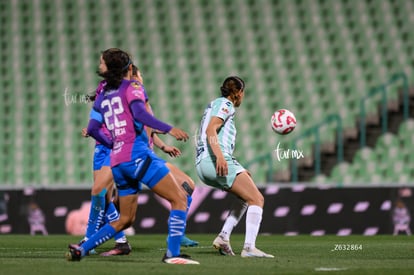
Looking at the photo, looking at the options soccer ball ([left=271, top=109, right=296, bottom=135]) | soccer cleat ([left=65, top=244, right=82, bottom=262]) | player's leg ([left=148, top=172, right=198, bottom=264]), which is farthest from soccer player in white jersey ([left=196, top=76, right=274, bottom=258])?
soccer cleat ([left=65, top=244, right=82, bottom=262])

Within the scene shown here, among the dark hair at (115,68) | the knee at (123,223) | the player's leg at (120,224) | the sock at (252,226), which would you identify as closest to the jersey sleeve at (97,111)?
the dark hair at (115,68)

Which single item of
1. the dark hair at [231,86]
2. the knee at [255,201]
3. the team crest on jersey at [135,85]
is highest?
the dark hair at [231,86]

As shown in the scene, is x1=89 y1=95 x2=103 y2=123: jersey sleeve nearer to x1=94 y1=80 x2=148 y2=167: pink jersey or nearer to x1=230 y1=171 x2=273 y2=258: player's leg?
x1=94 y1=80 x2=148 y2=167: pink jersey

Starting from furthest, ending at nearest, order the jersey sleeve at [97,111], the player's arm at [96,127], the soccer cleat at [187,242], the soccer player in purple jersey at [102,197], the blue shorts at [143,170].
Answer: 1. the soccer cleat at [187,242]
2. the soccer player in purple jersey at [102,197]
3. the player's arm at [96,127]
4. the jersey sleeve at [97,111]
5. the blue shorts at [143,170]

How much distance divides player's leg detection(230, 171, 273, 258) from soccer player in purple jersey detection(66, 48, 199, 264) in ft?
3.40

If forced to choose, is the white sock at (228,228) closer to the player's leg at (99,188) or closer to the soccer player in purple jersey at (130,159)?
the player's leg at (99,188)

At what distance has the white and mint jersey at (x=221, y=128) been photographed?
7.62m

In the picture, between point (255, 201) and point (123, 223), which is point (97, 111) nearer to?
point (123, 223)

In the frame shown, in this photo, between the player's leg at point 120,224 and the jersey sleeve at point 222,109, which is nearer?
the player's leg at point 120,224

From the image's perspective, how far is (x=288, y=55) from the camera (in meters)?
17.0

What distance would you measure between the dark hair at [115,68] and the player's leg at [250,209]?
154 cm

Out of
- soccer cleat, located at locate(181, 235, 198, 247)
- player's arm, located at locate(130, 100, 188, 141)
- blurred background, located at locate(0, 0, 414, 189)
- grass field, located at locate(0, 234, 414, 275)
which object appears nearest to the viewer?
grass field, located at locate(0, 234, 414, 275)

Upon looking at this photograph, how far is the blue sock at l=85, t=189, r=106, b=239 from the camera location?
8133 mm

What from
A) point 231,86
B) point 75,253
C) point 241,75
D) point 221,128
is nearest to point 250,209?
point 221,128
